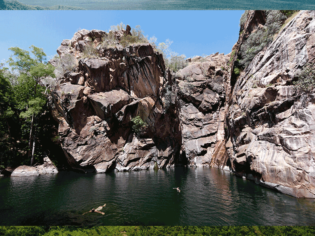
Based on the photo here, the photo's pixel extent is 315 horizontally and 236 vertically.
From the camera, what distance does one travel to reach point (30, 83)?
24703mm

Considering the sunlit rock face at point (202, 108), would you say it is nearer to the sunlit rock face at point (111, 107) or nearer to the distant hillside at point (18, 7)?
the sunlit rock face at point (111, 107)

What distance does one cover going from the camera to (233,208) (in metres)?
9.95

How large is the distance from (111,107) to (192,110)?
18.5 meters

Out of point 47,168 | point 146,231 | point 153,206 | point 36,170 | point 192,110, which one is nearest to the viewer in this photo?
point 146,231

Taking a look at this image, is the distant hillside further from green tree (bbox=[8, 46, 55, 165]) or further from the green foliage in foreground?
green tree (bbox=[8, 46, 55, 165])

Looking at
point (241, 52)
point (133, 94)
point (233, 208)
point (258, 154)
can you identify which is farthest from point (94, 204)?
point (241, 52)

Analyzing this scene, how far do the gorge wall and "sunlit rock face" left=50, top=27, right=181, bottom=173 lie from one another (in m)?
0.15

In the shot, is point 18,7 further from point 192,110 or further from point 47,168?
point 192,110

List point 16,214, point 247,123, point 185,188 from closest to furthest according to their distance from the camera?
1. point 16,214
2. point 185,188
3. point 247,123

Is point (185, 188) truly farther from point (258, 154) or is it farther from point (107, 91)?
point (107, 91)

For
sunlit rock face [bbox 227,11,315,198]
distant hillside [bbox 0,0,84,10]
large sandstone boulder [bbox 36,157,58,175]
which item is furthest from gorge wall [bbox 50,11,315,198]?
distant hillside [bbox 0,0,84,10]

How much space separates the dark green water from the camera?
8.37m

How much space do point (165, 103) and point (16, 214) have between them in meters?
23.8

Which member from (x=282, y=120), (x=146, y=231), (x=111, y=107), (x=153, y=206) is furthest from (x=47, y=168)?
(x=282, y=120)
